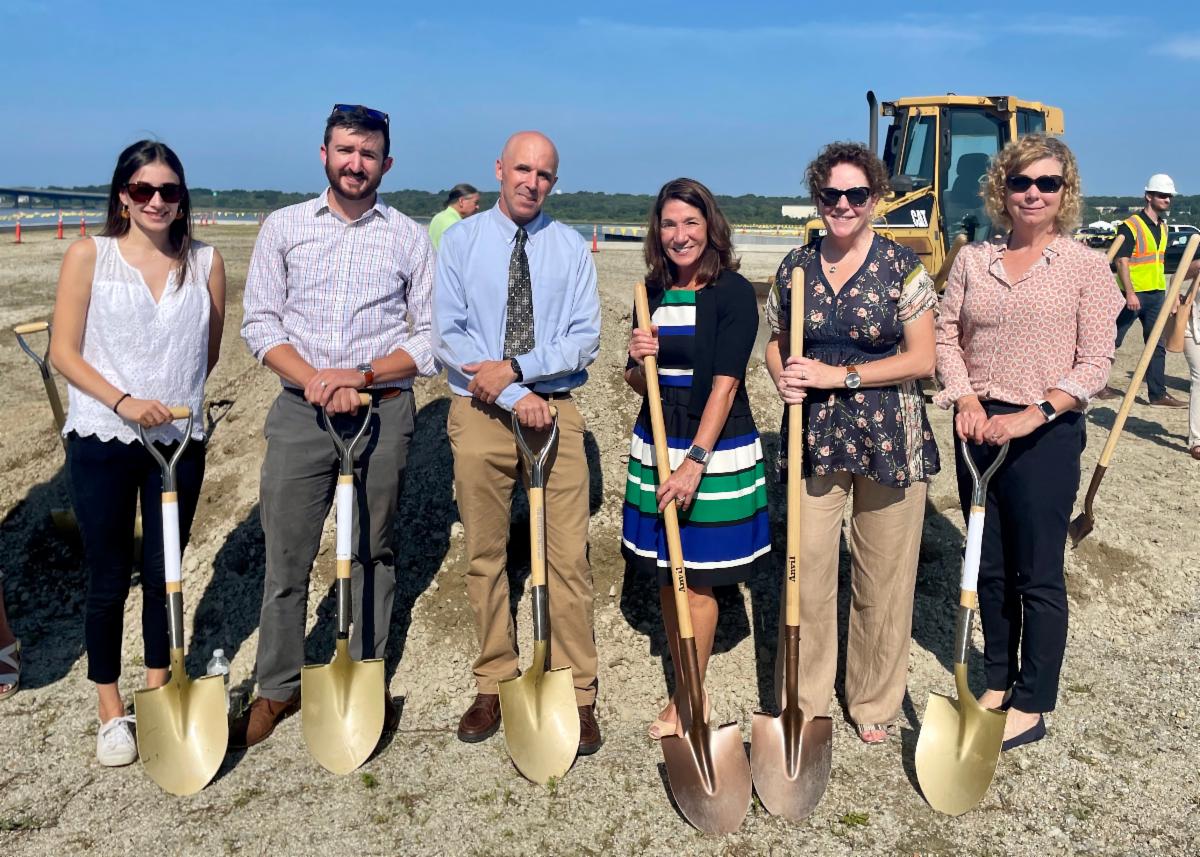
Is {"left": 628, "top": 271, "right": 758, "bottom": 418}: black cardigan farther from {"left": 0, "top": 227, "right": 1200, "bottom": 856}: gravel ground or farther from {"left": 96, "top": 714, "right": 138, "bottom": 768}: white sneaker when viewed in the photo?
{"left": 96, "top": 714, "right": 138, "bottom": 768}: white sneaker

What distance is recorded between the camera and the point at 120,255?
3619mm

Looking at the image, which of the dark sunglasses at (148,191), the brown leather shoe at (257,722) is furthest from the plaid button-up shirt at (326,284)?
the brown leather shoe at (257,722)

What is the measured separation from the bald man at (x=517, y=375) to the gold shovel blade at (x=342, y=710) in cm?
39

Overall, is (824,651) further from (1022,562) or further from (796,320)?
(796,320)

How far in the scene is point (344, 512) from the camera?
11.9 feet

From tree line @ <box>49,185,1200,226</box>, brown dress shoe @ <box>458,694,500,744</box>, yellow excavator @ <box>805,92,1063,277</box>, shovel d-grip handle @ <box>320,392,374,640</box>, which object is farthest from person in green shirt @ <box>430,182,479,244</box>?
tree line @ <box>49,185,1200,226</box>

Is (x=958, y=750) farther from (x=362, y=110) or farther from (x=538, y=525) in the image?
(x=362, y=110)

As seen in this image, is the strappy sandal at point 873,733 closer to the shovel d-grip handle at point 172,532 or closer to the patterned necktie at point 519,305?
the patterned necktie at point 519,305

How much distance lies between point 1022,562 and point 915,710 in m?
0.92

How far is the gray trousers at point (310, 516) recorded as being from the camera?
12.4ft

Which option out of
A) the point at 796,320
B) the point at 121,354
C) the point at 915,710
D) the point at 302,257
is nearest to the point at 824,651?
the point at 915,710

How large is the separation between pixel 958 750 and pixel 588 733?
4.53ft

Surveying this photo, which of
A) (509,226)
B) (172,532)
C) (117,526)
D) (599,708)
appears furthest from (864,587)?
(117,526)

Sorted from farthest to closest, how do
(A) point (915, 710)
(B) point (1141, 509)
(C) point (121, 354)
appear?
(B) point (1141, 509) → (A) point (915, 710) → (C) point (121, 354)
